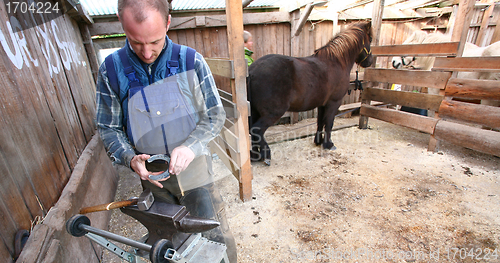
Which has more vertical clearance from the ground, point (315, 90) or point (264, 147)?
point (315, 90)

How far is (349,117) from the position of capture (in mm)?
5789

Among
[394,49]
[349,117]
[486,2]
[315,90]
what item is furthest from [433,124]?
[486,2]

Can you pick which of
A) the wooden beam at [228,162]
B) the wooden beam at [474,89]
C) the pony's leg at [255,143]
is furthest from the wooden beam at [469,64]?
the wooden beam at [228,162]

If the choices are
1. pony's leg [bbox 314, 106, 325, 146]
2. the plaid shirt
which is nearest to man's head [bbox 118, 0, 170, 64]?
the plaid shirt

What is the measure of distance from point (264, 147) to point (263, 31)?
8.66ft

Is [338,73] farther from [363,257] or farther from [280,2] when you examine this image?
[363,257]

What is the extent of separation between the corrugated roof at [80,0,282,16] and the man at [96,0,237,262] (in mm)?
3219

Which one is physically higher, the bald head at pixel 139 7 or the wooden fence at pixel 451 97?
the bald head at pixel 139 7

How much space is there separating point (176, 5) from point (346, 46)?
3147 millimetres

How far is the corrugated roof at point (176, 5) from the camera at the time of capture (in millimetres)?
3449

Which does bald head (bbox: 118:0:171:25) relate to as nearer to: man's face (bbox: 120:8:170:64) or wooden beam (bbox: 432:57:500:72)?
man's face (bbox: 120:8:170:64)

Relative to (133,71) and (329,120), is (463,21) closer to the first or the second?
(329,120)

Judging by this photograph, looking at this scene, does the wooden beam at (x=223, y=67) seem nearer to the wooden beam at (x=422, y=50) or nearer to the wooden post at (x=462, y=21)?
the wooden beam at (x=422, y=50)

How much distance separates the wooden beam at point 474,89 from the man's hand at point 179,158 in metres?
3.87
